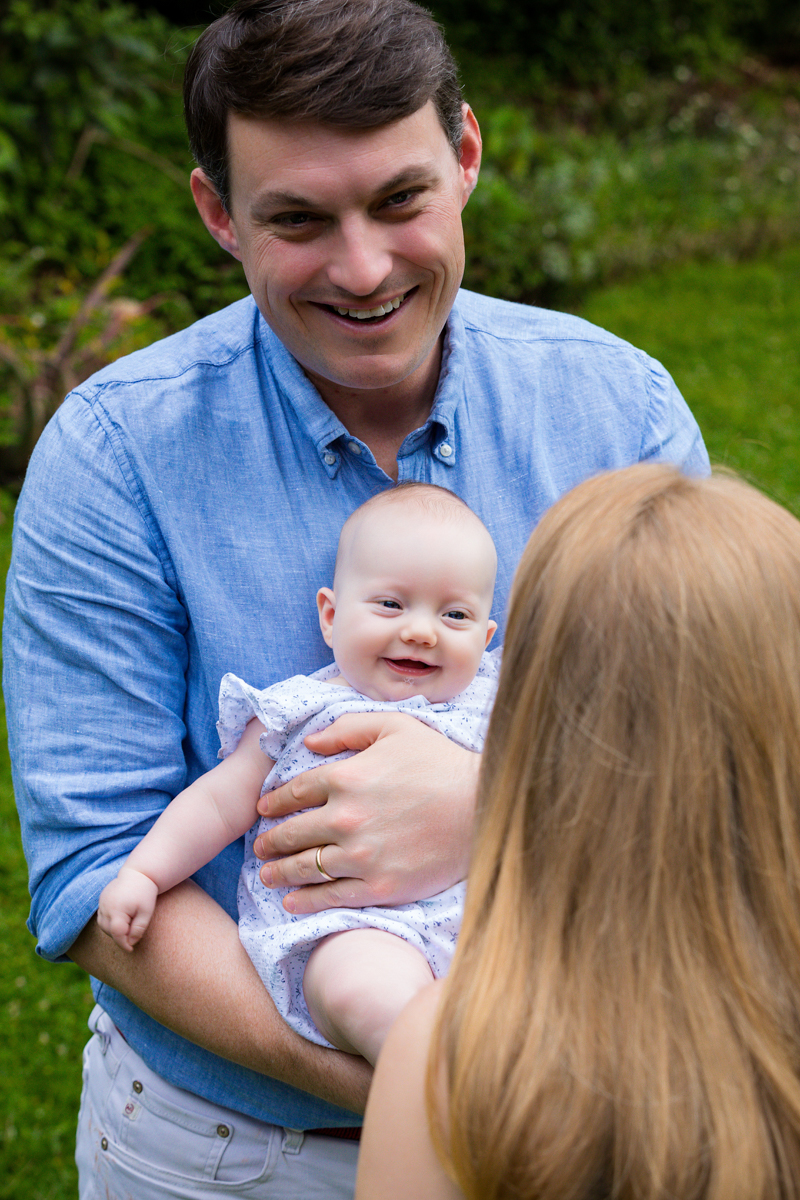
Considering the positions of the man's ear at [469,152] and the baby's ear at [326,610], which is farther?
the man's ear at [469,152]

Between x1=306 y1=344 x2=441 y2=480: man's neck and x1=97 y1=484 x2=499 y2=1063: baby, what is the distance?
168mm

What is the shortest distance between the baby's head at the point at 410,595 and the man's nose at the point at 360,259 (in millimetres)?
352

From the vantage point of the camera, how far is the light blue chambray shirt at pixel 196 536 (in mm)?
1731

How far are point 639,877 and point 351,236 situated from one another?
1134mm

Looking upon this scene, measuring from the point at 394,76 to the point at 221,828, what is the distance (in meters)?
1.23

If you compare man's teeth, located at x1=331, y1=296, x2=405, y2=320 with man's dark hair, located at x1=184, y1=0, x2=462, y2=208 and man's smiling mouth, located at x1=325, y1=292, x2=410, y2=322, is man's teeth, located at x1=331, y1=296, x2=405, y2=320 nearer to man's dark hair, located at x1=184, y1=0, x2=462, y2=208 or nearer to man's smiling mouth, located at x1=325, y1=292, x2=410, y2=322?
man's smiling mouth, located at x1=325, y1=292, x2=410, y2=322

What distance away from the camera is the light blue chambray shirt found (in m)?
1.73

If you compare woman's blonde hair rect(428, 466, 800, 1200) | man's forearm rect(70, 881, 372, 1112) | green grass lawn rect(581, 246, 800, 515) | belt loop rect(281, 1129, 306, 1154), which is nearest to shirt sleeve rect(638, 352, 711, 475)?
woman's blonde hair rect(428, 466, 800, 1200)

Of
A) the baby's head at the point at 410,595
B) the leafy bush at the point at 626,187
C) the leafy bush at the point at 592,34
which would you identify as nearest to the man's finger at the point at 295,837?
the baby's head at the point at 410,595

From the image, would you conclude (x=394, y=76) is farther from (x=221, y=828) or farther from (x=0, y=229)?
(x=0, y=229)

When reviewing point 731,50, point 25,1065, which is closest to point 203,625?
point 25,1065

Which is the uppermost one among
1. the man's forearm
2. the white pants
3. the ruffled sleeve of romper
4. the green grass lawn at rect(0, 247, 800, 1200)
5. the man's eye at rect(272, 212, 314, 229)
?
the man's eye at rect(272, 212, 314, 229)

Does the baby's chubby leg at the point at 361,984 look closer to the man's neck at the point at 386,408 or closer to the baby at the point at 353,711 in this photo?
the baby at the point at 353,711

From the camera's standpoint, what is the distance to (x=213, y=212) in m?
2.04
